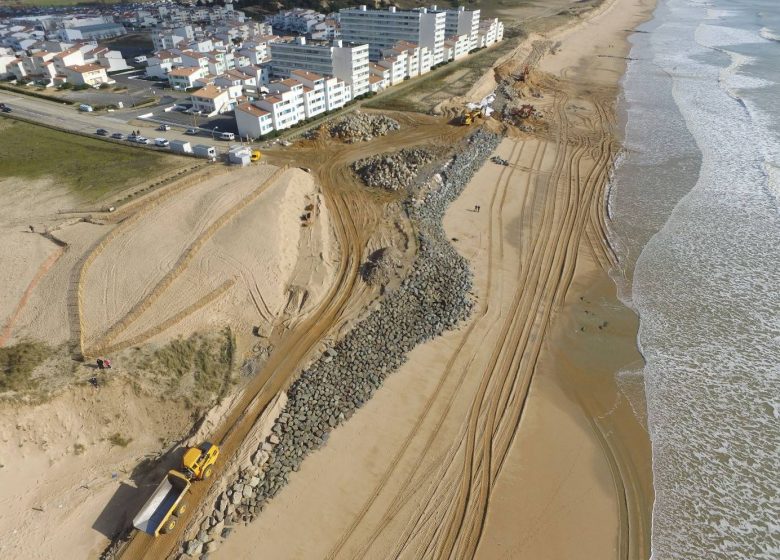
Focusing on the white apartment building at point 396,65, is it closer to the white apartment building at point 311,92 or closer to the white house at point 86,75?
the white apartment building at point 311,92

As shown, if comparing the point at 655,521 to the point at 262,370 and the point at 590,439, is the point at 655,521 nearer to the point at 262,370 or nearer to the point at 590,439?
the point at 590,439

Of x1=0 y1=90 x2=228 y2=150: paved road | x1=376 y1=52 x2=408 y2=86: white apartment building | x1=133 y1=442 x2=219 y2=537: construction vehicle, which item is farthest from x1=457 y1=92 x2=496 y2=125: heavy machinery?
x1=133 y1=442 x2=219 y2=537: construction vehicle

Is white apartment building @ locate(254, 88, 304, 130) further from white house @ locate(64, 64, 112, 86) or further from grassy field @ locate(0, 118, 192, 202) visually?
white house @ locate(64, 64, 112, 86)

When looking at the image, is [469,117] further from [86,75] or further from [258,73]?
[86,75]

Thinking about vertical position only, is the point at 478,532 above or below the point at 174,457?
below

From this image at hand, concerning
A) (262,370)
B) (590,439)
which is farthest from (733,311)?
(262,370)
